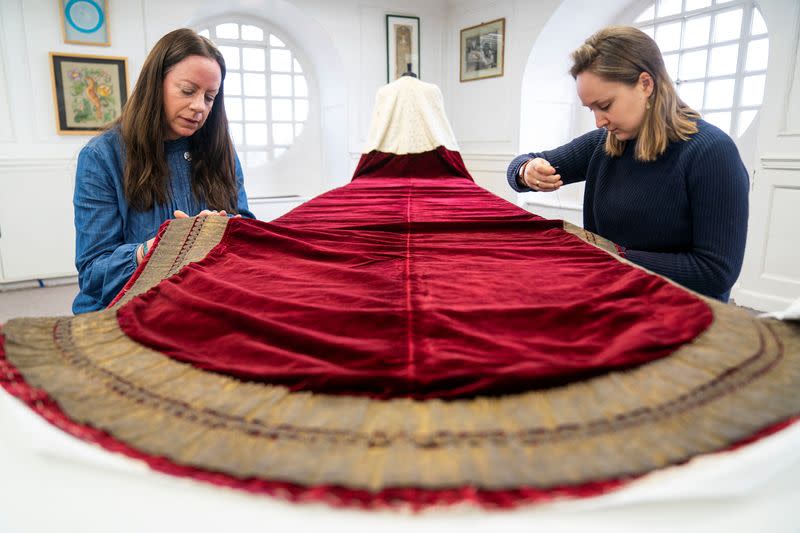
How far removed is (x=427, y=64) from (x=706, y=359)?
5.25 metres

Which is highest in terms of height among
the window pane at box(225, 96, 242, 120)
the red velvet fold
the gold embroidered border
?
the window pane at box(225, 96, 242, 120)

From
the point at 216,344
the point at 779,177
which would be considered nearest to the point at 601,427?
the point at 216,344

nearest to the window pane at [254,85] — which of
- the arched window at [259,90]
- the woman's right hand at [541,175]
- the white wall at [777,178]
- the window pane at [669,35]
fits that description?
the arched window at [259,90]

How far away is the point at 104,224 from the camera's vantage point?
1498 millimetres

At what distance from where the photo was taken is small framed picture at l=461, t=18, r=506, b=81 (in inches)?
192

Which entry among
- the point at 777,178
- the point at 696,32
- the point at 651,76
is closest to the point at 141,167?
the point at 651,76

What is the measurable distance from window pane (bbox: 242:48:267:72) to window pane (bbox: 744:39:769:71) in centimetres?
412

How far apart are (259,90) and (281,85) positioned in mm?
241

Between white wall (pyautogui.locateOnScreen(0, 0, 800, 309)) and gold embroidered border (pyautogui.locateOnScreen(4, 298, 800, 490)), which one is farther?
white wall (pyautogui.locateOnScreen(0, 0, 800, 309))

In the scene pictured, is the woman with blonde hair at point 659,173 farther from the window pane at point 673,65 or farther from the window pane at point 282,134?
the window pane at point 282,134

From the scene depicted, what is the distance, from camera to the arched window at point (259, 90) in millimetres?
5023

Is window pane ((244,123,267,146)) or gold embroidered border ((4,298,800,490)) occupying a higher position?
window pane ((244,123,267,146))

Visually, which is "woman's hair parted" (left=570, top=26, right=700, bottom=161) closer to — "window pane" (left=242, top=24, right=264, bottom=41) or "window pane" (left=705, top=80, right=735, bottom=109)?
"window pane" (left=705, top=80, right=735, bottom=109)

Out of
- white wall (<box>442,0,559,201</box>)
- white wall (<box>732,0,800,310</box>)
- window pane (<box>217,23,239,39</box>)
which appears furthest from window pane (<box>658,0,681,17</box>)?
window pane (<box>217,23,239,39</box>)
